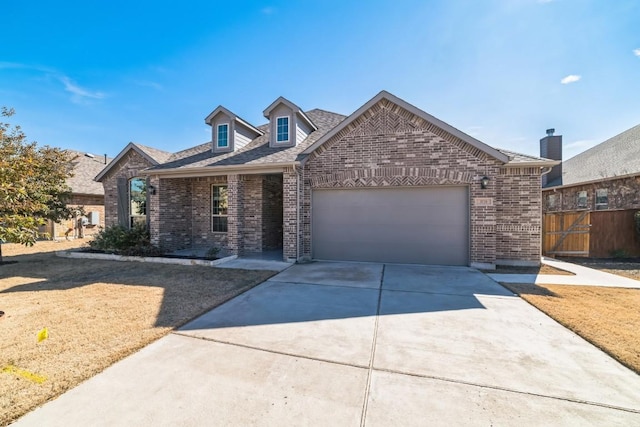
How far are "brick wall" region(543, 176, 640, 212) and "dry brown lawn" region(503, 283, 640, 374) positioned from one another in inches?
348

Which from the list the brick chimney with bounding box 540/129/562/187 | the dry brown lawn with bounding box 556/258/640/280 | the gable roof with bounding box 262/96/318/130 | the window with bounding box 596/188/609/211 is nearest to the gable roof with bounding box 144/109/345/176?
the gable roof with bounding box 262/96/318/130

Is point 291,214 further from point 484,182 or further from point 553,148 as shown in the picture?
point 553,148

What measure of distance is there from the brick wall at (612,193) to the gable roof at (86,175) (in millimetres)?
29228

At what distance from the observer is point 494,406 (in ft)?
7.96

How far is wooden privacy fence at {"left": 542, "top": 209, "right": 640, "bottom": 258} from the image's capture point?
10.4 meters

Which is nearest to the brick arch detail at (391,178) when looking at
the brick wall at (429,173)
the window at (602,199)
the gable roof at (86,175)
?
the brick wall at (429,173)

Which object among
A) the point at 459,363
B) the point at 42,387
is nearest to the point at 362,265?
the point at 459,363

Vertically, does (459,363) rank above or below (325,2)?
below

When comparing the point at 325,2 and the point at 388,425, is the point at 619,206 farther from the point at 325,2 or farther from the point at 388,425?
the point at 388,425

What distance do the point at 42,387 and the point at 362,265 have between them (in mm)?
7211

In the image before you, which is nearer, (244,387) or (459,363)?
(244,387)

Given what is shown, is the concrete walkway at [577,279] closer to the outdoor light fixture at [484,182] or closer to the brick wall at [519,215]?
the brick wall at [519,215]

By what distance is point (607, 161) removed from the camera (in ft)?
47.1

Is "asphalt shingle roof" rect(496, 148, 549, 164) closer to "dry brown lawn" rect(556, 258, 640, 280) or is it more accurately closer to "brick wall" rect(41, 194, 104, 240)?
"dry brown lawn" rect(556, 258, 640, 280)
